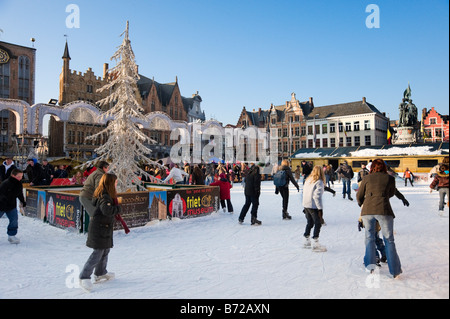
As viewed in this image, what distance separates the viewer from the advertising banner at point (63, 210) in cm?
757

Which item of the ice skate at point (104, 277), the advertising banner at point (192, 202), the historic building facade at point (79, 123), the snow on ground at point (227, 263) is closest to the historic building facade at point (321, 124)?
the historic building facade at point (79, 123)

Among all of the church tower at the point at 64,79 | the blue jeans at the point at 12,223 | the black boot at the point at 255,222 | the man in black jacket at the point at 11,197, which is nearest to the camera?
the man in black jacket at the point at 11,197

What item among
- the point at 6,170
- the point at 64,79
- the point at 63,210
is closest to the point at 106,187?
the point at 63,210

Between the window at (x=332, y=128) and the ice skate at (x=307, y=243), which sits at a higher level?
the window at (x=332, y=128)

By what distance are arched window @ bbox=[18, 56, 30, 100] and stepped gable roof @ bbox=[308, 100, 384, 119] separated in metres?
43.0

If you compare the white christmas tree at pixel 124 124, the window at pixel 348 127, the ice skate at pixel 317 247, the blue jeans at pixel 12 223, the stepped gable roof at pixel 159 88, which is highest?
the stepped gable roof at pixel 159 88

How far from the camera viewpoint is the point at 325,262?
208 inches

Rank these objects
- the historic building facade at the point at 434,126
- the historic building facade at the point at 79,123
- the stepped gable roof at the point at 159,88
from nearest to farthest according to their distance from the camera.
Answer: the historic building facade at the point at 79,123, the stepped gable roof at the point at 159,88, the historic building facade at the point at 434,126

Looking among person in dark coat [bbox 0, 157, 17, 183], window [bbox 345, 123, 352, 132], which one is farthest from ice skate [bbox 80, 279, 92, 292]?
window [bbox 345, 123, 352, 132]

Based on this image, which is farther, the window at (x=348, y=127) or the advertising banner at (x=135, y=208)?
the window at (x=348, y=127)

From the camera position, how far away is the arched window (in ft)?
126

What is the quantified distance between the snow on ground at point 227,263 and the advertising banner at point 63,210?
0.28 meters

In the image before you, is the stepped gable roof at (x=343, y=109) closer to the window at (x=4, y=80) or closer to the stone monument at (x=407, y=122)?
the stone monument at (x=407, y=122)
